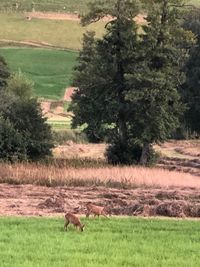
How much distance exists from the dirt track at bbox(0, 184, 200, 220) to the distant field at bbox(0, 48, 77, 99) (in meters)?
81.6

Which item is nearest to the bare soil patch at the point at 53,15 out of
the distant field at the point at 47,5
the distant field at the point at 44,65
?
the distant field at the point at 47,5

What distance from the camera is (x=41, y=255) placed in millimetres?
13281

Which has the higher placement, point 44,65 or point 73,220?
point 73,220

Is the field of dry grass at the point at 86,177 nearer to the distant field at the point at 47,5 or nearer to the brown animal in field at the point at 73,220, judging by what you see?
the brown animal in field at the point at 73,220

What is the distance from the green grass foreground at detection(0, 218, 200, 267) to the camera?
12.9 m

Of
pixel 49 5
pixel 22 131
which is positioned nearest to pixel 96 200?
pixel 22 131

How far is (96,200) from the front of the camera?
79.9 ft

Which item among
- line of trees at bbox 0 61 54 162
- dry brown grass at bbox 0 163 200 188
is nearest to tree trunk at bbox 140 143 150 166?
line of trees at bbox 0 61 54 162

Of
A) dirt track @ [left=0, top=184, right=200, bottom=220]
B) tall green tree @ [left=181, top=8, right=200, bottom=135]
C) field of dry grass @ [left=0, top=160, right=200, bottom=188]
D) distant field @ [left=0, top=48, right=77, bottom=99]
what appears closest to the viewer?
dirt track @ [left=0, top=184, right=200, bottom=220]

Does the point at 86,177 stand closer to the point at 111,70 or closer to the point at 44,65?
the point at 111,70

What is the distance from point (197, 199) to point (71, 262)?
13.3 metres

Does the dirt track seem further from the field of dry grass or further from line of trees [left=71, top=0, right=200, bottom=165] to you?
line of trees [left=71, top=0, right=200, bottom=165]

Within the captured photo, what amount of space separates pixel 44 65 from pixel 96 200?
101785 mm

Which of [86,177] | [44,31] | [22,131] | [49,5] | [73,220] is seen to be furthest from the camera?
[49,5]
